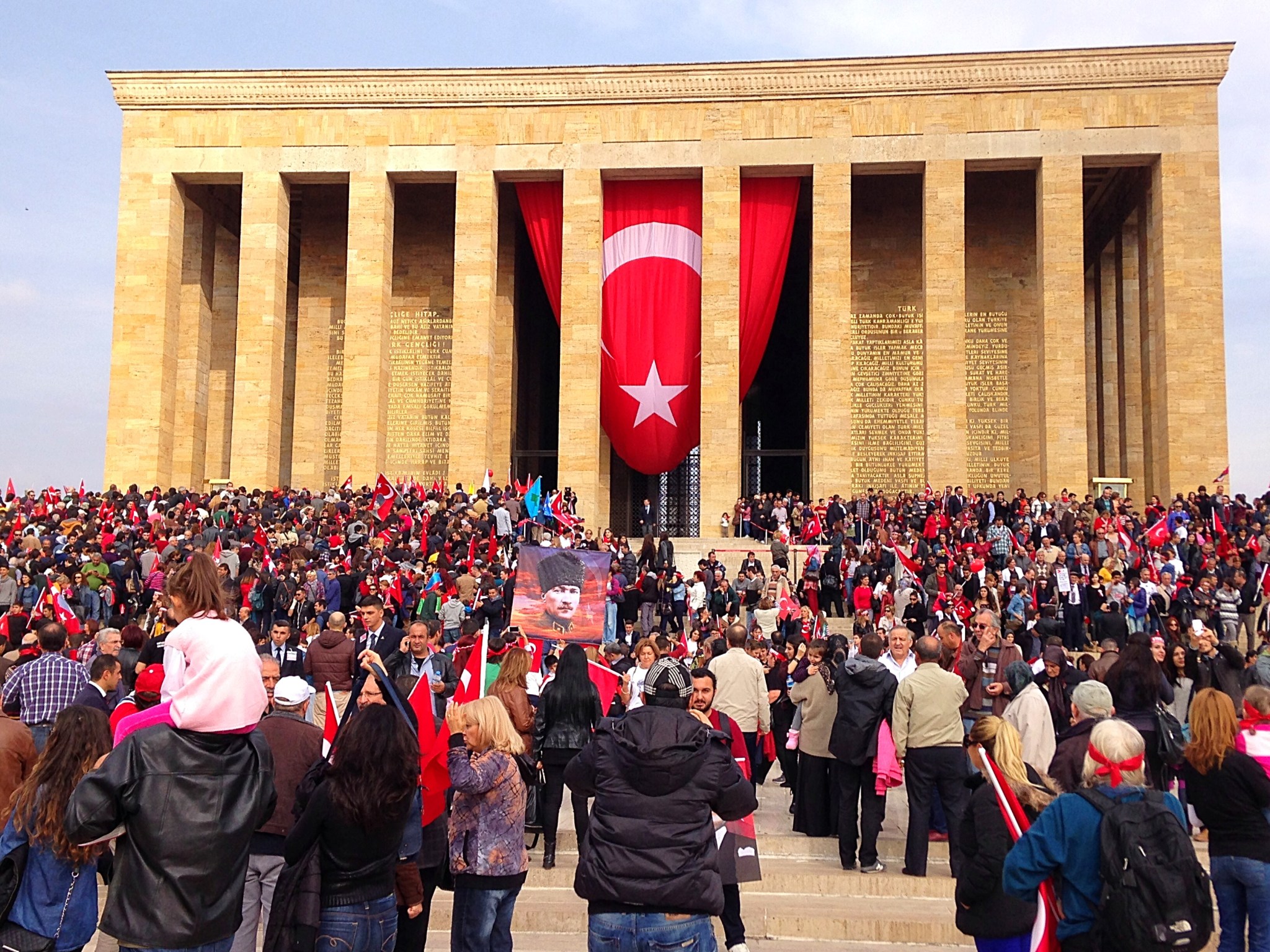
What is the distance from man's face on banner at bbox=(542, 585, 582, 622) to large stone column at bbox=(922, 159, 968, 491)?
15.7m

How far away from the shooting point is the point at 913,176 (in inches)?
1190

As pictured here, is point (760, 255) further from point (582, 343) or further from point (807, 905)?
point (807, 905)

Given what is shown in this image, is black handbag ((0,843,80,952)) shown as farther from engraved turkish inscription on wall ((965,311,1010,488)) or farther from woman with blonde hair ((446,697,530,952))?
engraved turkish inscription on wall ((965,311,1010,488))

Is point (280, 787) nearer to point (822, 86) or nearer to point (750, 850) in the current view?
point (750, 850)

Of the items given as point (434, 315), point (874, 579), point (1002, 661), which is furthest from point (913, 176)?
point (1002, 661)

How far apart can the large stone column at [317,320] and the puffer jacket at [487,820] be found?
973 inches

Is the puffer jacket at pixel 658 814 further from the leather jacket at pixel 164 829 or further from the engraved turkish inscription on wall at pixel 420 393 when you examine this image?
the engraved turkish inscription on wall at pixel 420 393

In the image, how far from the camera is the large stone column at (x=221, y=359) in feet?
101

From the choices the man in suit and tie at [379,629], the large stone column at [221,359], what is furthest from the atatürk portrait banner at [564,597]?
the large stone column at [221,359]

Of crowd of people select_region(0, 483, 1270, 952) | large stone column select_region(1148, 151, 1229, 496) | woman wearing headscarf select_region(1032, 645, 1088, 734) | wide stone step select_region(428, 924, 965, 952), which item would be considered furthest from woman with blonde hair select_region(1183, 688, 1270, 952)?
large stone column select_region(1148, 151, 1229, 496)

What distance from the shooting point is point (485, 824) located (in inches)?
187

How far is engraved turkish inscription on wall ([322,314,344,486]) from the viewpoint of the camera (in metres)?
30.2

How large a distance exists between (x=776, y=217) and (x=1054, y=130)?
6.61 meters

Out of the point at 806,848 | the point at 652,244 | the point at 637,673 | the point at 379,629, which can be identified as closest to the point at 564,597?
the point at 637,673
